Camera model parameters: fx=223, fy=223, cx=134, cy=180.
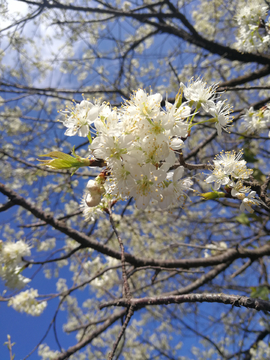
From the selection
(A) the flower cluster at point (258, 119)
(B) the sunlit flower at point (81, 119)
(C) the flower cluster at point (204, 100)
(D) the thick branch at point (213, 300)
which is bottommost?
(D) the thick branch at point (213, 300)

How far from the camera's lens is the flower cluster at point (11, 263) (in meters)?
1.90

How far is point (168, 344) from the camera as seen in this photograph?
21.1ft

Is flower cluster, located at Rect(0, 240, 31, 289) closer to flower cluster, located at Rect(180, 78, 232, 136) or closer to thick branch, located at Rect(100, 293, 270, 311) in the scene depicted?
thick branch, located at Rect(100, 293, 270, 311)

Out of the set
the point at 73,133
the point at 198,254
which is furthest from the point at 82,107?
the point at 198,254

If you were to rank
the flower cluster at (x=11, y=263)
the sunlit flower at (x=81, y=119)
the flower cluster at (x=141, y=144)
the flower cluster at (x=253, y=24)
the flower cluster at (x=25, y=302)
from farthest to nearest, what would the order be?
the flower cluster at (x=25, y=302) → the flower cluster at (x=253, y=24) → the flower cluster at (x=11, y=263) → the sunlit flower at (x=81, y=119) → the flower cluster at (x=141, y=144)

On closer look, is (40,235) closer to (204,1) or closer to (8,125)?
(8,125)

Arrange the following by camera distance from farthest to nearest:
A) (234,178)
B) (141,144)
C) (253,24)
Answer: (253,24), (234,178), (141,144)

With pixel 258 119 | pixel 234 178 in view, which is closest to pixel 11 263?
pixel 234 178

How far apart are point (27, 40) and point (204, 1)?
5274mm

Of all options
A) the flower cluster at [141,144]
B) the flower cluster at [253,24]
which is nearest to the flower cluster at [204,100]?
the flower cluster at [141,144]

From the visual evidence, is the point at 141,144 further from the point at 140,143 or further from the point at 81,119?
the point at 81,119

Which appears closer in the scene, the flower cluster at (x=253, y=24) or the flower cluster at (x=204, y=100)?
the flower cluster at (x=204, y=100)

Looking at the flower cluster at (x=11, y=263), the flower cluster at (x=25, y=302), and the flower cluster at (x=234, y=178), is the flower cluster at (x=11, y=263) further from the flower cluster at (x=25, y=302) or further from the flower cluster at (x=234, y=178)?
the flower cluster at (x=234, y=178)

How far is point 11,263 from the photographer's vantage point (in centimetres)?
193
